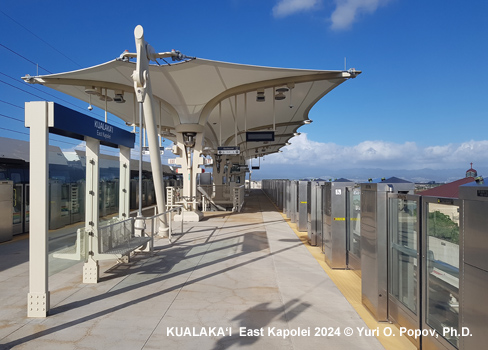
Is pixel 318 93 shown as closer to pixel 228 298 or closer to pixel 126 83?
pixel 126 83

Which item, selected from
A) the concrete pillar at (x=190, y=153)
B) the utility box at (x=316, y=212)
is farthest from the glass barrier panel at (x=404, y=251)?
the concrete pillar at (x=190, y=153)

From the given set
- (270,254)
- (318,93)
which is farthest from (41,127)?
(318,93)

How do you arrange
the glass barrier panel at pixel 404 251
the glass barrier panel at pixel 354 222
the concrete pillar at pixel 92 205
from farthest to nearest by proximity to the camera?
the glass barrier panel at pixel 354 222
the concrete pillar at pixel 92 205
the glass barrier panel at pixel 404 251

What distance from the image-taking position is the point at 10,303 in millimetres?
4781

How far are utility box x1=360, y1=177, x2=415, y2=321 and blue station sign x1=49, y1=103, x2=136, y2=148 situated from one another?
4.41m

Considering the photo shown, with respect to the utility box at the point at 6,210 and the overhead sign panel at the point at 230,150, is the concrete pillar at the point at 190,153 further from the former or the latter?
the utility box at the point at 6,210

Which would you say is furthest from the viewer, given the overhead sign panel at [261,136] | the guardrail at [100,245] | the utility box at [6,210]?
the overhead sign panel at [261,136]

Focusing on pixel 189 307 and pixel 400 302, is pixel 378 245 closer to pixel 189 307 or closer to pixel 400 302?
pixel 400 302

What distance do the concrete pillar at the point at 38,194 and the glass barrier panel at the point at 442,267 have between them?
4651mm

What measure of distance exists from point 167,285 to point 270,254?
321cm

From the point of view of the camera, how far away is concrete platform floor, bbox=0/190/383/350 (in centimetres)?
369

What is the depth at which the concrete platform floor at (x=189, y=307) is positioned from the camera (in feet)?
12.1

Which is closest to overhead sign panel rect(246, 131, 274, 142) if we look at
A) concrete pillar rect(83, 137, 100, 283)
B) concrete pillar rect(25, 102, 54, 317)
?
concrete pillar rect(83, 137, 100, 283)

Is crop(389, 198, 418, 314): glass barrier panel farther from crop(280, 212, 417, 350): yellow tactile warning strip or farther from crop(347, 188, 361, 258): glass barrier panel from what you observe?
crop(347, 188, 361, 258): glass barrier panel
